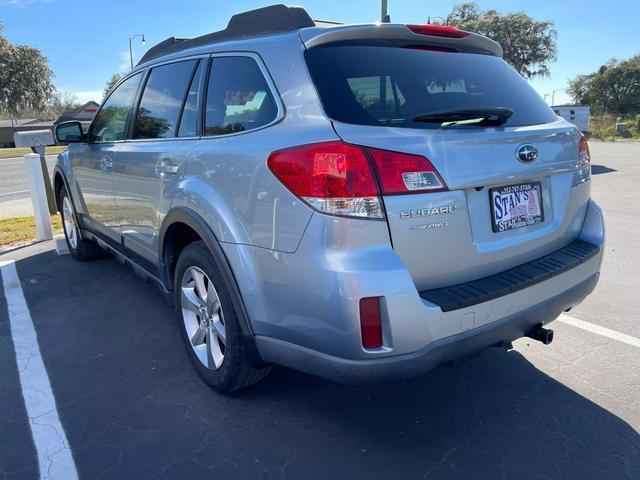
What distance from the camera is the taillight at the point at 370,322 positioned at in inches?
80.9

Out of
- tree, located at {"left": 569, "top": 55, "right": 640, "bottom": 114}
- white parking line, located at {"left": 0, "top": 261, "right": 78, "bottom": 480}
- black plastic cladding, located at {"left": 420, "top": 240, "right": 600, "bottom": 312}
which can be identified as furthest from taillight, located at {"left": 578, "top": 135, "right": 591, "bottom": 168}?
tree, located at {"left": 569, "top": 55, "right": 640, "bottom": 114}

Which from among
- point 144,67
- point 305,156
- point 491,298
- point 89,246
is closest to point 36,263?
point 89,246

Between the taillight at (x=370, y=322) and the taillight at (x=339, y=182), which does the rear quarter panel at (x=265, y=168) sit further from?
the taillight at (x=370, y=322)

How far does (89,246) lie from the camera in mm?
5531

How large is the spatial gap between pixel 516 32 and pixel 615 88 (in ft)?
111

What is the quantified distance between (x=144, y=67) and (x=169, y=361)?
2.18 metres

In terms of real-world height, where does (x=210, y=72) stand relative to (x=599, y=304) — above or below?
above

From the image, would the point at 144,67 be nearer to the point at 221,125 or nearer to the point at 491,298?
the point at 221,125

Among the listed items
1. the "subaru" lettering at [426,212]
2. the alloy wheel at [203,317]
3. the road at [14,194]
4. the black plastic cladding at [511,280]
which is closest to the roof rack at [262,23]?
the "subaru" lettering at [426,212]

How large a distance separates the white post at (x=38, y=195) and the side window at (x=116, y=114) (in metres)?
2.13

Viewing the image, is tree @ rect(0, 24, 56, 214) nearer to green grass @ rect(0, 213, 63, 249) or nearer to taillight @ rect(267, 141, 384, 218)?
green grass @ rect(0, 213, 63, 249)

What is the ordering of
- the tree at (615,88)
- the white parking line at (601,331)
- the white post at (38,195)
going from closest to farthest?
the white parking line at (601,331) < the white post at (38,195) < the tree at (615,88)

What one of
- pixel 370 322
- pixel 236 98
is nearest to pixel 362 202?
pixel 370 322

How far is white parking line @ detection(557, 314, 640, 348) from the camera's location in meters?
3.47
